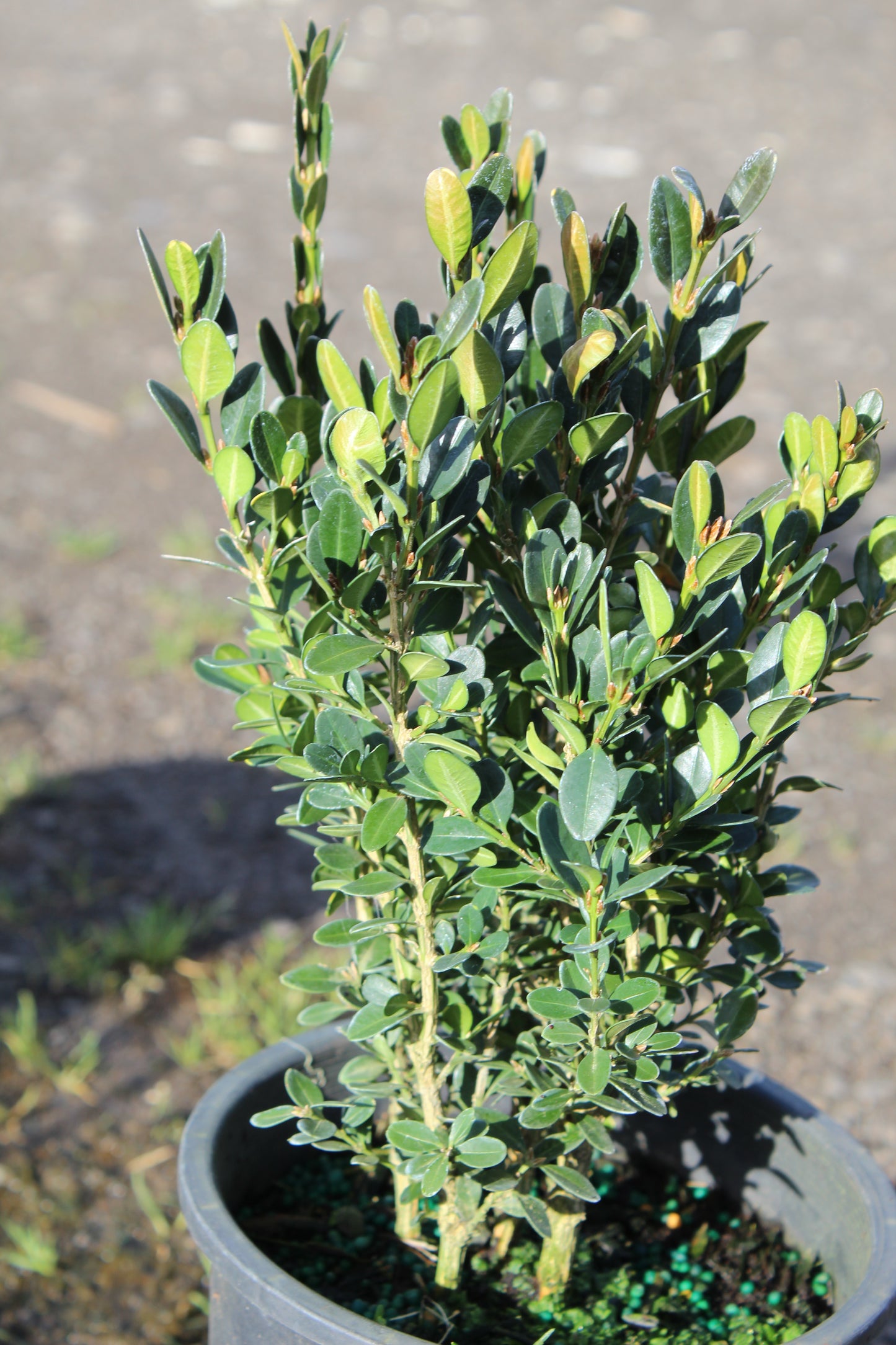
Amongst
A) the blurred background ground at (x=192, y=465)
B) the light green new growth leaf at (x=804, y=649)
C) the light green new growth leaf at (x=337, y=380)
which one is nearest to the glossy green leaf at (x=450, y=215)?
the light green new growth leaf at (x=337, y=380)

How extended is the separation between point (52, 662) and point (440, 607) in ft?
→ 8.31

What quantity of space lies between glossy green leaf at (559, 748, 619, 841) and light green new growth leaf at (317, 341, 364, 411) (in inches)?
12.0

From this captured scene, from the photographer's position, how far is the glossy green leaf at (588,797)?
2.50ft

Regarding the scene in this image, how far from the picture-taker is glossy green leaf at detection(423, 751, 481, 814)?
82cm

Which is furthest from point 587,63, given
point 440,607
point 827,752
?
point 440,607

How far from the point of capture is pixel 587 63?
7090mm

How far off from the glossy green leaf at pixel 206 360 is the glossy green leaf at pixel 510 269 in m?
0.21

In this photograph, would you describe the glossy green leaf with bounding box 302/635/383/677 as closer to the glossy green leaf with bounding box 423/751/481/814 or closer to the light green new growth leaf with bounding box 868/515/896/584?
the glossy green leaf with bounding box 423/751/481/814

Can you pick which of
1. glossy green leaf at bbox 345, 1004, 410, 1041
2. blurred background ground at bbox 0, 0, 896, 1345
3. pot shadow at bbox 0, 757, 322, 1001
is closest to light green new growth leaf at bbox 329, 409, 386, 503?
glossy green leaf at bbox 345, 1004, 410, 1041

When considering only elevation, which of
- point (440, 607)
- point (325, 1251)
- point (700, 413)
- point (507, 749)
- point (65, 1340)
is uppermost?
point (700, 413)

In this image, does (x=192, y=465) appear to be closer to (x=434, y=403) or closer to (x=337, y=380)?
(x=337, y=380)

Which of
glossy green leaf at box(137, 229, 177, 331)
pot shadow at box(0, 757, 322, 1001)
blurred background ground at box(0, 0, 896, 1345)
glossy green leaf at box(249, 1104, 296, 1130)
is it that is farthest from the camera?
pot shadow at box(0, 757, 322, 1001)

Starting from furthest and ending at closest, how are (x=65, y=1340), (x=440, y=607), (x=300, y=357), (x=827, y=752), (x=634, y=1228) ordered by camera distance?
(x=827, y=752) → (x=65, y=1340) → (x=634, y=1228) → (x=300, y=357) → (x=440, y=607)

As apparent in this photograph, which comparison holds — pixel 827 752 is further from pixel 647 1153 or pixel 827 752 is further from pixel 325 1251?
pixel 325 1251
